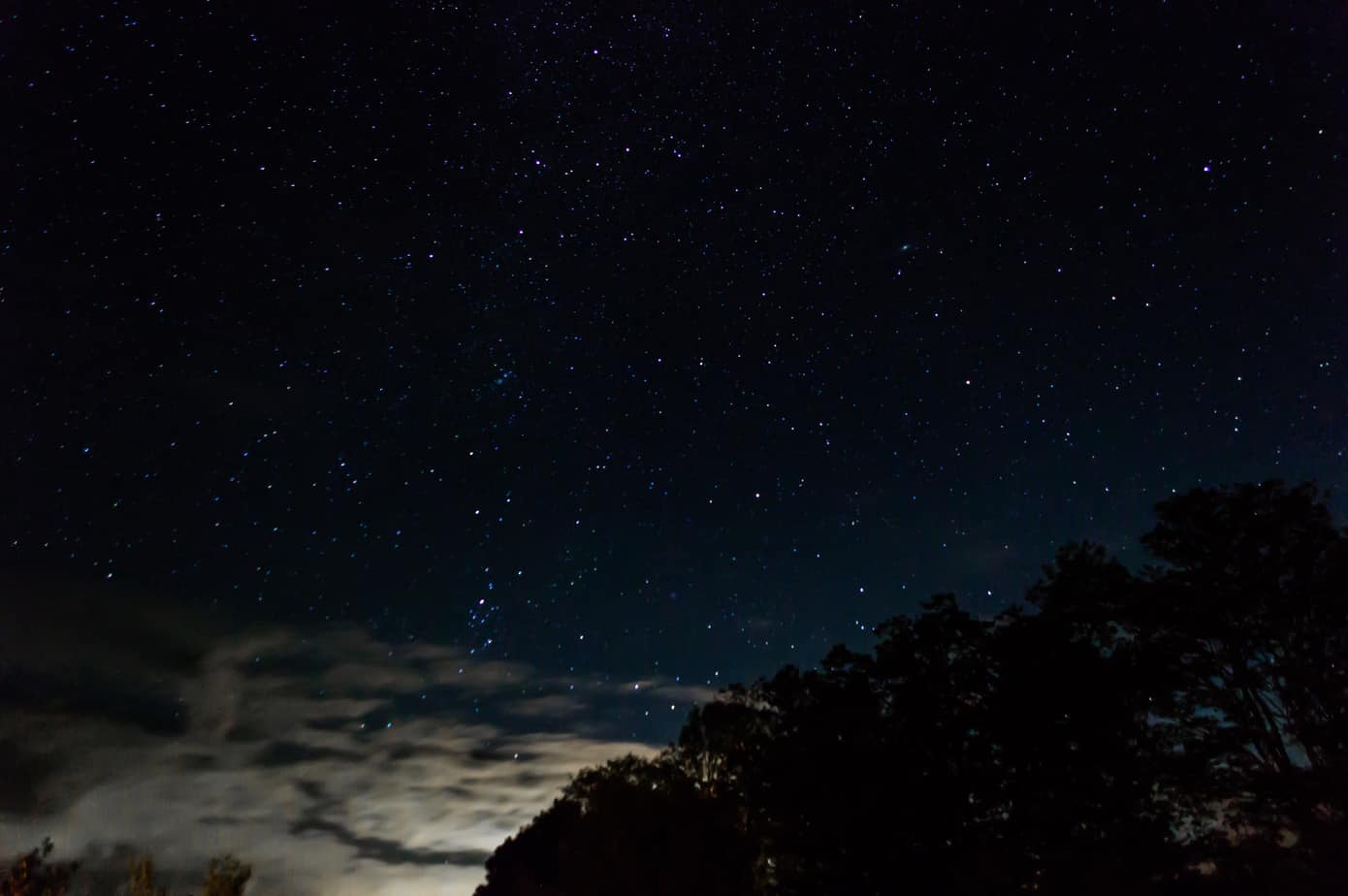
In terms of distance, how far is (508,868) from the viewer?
84.5 m

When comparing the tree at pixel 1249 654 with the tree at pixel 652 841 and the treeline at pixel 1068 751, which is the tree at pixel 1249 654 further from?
A: the tree at pixel 652 841

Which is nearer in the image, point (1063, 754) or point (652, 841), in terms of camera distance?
point (1063, 754)

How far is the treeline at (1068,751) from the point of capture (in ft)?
69.2

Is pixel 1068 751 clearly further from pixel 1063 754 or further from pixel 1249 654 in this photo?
pixel 1249 654

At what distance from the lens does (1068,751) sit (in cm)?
2536

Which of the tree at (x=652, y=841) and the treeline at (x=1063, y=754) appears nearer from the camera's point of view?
the treeline at (x=1063, y=754)

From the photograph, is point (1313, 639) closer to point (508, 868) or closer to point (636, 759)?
point (636, 759)

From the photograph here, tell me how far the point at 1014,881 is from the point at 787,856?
317 inches

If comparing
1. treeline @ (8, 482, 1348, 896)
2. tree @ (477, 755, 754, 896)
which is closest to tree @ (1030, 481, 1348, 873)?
treeline @ (8, 482, 1348, 896)

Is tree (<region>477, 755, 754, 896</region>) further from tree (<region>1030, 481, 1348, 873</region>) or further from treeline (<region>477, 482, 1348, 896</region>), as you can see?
tree (<region>1030, 481, 1348, 873</region>)

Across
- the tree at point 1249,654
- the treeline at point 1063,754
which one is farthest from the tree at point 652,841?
the tree at point 1249,654

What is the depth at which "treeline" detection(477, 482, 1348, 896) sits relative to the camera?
2108cm

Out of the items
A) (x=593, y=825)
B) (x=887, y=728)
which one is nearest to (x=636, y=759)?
(x=593, y=825)

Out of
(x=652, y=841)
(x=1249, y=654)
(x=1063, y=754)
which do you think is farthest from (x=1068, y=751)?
(x=652, y=841)
